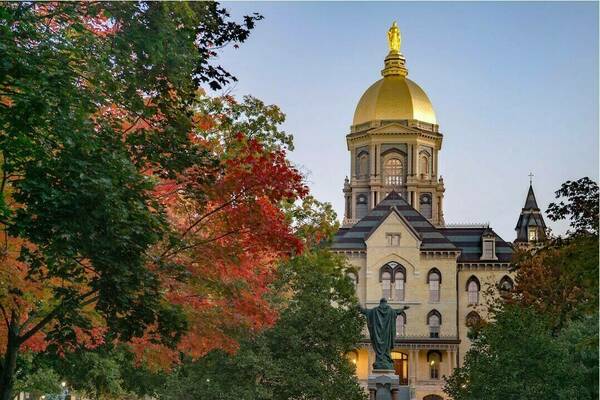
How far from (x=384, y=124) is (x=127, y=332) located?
90.4m

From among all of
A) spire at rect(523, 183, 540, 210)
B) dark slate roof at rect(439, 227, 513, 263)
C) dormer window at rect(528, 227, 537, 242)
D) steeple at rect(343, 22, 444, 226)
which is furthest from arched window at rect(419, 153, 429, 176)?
dark slate roof at rect(439, 227, 513, 263)

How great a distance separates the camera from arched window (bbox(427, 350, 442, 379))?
285ft

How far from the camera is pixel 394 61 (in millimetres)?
115188

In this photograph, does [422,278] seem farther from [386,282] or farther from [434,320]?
[434,320]

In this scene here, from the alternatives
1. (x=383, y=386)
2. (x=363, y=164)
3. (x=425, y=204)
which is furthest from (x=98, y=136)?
(x=363, y=164)

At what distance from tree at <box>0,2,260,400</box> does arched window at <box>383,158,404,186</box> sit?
87.2m

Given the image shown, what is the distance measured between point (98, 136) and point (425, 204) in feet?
296

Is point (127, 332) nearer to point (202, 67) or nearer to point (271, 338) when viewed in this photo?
point (202, 67)

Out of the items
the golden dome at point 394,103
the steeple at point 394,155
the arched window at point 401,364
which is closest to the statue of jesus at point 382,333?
the arched window at point 401,364

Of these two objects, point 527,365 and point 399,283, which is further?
point 399,283

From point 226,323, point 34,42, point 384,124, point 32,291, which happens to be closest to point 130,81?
point 34,42

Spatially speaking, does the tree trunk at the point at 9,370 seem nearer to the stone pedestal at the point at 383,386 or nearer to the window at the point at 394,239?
the stone pedestal at the point at 383,386

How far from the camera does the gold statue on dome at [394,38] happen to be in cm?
11819

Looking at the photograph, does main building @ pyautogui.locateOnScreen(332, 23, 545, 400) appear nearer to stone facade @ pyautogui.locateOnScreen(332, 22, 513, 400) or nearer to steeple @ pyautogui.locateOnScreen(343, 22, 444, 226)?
stone facade @ pyautogui.locateOnScreen(332, 22, 513, 400)
